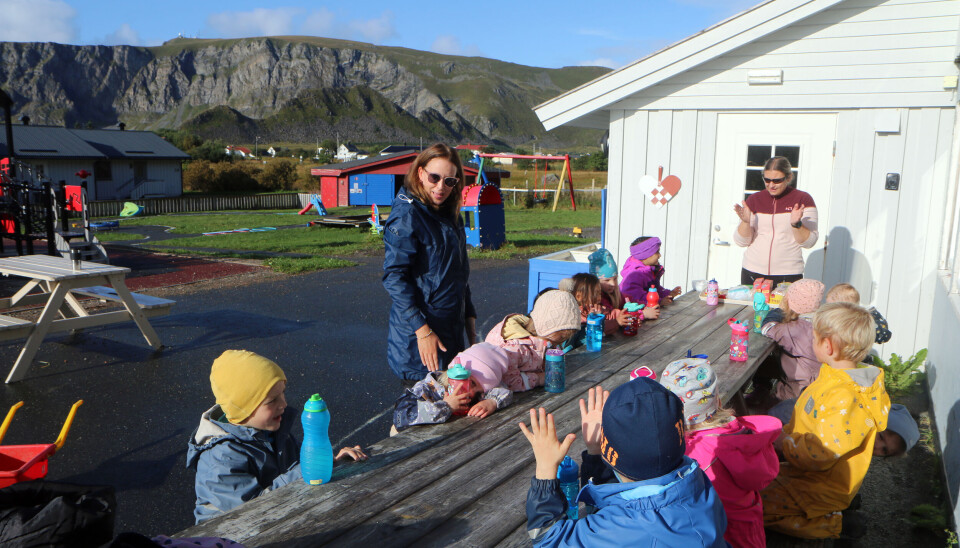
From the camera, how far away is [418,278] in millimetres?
3514

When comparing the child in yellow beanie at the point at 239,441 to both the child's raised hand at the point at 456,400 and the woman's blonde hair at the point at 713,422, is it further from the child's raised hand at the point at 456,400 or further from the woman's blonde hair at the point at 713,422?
the woman's blonde hair at the point at 713,422

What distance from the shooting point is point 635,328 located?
4938 millimetres

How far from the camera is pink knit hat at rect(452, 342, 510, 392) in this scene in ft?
10.5

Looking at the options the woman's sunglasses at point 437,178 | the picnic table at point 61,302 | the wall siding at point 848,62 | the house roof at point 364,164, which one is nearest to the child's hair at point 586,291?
the woman's sunglasses at point 437,178

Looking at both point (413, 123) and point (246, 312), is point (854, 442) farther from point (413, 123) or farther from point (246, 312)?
point (413, 123)

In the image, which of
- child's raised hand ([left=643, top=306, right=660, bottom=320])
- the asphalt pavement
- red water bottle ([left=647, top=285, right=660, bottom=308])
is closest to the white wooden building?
red water bottle ([left=647, top=285, right=660, bottom=308])

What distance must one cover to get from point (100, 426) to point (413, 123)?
189945mm

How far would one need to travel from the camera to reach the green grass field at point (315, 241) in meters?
15.6

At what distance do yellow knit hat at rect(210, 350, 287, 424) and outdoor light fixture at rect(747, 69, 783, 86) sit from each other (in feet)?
20.9

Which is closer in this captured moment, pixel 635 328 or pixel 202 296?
pixel 635 328

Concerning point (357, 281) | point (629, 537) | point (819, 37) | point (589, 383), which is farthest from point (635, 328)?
point (357, 281)

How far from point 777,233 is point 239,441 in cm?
494

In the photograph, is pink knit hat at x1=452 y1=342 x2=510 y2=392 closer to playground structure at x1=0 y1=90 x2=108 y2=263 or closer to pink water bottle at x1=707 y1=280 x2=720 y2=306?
pink water bottle at x1=707 y1=280 x2=720 y2=306

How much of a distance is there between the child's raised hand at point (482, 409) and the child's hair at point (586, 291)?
5.70ft
